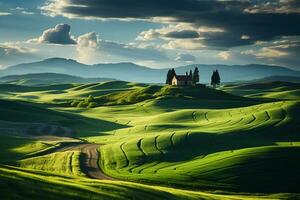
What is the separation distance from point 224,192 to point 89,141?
5971cm

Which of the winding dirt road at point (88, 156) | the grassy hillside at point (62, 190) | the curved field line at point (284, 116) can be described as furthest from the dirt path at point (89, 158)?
the curved field line at point (284, 116)

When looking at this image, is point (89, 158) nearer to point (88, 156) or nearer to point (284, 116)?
point (88, 156)

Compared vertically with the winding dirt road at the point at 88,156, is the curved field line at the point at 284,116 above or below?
above

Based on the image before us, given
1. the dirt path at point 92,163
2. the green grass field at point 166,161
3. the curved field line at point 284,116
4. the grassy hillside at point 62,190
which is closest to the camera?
the grassy hillside at point 62,190

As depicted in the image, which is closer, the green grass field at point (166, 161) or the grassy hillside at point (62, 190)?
the grassy hillside at point (62, 190)

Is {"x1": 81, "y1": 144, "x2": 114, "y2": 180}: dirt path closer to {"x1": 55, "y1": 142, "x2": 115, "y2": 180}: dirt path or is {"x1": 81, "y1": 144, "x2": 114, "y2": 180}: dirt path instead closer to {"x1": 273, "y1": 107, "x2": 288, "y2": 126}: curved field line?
{"x1": 55, "y1": 142, "x2": 115, "y2": 180}: dirt path

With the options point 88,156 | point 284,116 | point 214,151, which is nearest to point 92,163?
point 88,156

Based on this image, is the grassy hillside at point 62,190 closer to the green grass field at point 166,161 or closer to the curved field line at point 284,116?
the green grass field at point 166,161

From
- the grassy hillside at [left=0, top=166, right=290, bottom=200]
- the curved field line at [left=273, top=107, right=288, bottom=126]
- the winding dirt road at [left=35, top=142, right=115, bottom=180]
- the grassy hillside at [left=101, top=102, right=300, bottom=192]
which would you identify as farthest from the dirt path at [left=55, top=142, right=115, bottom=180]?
the curved field line at [left=273, top=107, right=288, bottom=126]

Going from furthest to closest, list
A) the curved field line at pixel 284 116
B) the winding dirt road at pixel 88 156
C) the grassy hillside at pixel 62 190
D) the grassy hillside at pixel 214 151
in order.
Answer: the curved field line at pixel 284 116 → the winding dirt road at pixel 88 156 → the grassy hillside at pixel 214 151 → the grassy hillside at pixel 62 190

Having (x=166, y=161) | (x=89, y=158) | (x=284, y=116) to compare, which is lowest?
(x=89, y=158)

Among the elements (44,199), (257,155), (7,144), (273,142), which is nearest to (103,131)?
(7,144)

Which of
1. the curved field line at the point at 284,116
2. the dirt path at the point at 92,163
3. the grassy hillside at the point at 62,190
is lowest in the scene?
the dirt path at the point at 92,163

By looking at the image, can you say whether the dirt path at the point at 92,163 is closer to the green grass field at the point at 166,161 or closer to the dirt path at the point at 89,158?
the dirt path at the point at 89,158
